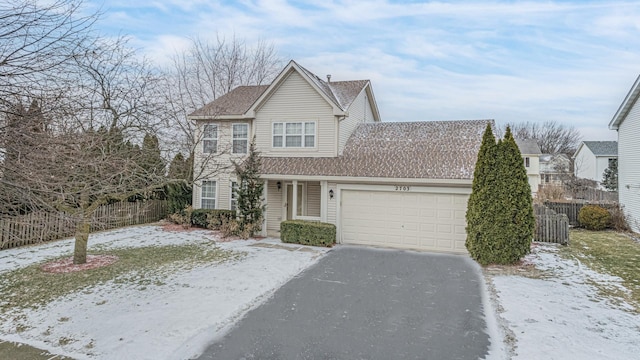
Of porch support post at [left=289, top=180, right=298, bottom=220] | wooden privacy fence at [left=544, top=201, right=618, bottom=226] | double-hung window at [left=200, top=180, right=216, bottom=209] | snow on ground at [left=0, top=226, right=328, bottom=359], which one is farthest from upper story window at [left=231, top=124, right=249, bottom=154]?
wooden privacy fence at [left=544, top=201, right=618, bottom=226]

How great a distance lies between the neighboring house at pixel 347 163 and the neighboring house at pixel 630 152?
8.08 m

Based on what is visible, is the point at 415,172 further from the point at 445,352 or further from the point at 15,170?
the point at 15,170

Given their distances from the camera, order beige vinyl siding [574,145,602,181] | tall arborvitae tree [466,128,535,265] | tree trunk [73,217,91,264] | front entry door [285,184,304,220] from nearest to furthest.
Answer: tree trunk [73,217,91,264] < tall arborvitae tree [466,128,535,265] < front entry door [285,184,304,220] < beige vinyl siding [574,145,602,181]

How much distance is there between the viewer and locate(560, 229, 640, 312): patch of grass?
24.8 ft

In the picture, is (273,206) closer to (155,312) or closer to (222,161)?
(222,161)

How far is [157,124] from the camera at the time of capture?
31.9ft

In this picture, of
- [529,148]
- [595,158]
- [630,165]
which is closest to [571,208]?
[630,165]

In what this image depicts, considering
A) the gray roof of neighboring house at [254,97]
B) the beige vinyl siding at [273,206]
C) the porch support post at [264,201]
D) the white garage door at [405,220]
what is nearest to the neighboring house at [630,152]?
the white garage door at [405,220]

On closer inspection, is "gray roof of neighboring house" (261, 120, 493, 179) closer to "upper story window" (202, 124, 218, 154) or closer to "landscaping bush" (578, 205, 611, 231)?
"upper story window" (202, 124, 218, 154)

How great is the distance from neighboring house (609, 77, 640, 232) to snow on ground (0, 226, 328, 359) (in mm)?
16341

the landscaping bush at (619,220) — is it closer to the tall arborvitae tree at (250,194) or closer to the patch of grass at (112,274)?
the tall arborvitae tree at (250,194)

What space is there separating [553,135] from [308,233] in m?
60.1

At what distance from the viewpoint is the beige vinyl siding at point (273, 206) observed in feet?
48.4

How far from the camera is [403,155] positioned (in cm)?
1318
